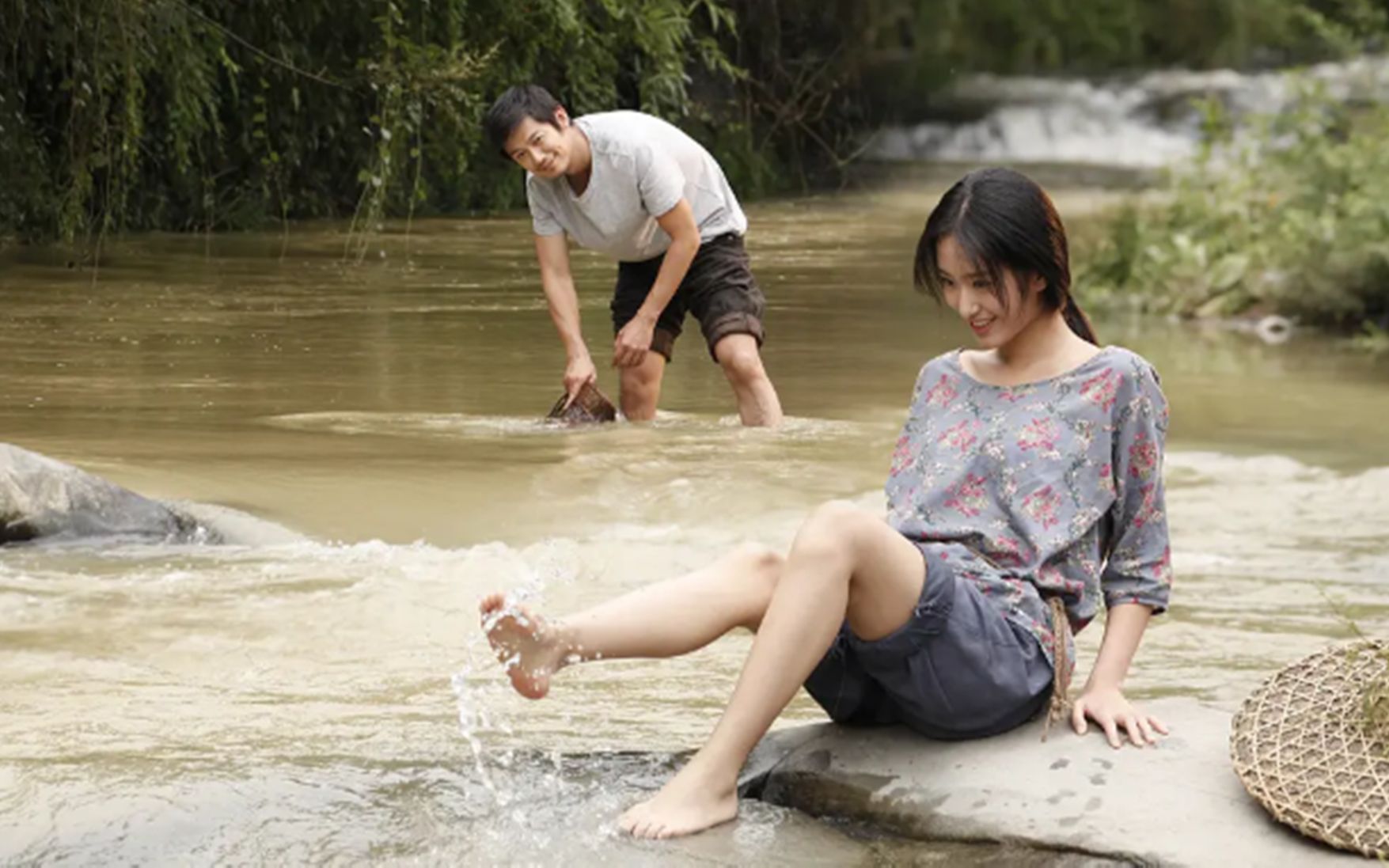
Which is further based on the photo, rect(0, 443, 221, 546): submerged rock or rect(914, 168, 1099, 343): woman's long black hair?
rect(0, 443, 221, 546): submerged rock

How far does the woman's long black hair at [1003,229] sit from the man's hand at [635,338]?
143 inches

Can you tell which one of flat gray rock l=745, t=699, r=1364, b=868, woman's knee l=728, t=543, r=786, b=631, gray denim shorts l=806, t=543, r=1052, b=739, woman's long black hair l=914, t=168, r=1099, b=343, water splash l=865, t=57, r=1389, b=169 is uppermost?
woman's long black hair l=914, t=168, r=1099, b=343

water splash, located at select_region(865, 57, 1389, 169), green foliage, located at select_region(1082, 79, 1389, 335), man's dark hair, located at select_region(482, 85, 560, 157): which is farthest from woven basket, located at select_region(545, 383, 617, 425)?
water splash, located at select_region(865, 57, 1389, 169)

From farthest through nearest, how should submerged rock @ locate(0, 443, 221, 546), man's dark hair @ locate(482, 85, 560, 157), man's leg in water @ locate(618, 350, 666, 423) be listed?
1. man's leg in water @ locate(618, 350, 666, 423)
2. man's dark hair @ locate(482, 85, 560, 157)
3. submerged rock @ locate(0, 443, 221, 546)

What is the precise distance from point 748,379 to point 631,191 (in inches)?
32.6

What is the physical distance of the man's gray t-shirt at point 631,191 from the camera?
22.6 feet

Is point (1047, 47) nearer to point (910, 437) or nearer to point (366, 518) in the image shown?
point (366, 518)

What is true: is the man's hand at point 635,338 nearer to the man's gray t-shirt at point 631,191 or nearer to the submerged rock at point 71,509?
the man's gray t-shirt at point 631,191

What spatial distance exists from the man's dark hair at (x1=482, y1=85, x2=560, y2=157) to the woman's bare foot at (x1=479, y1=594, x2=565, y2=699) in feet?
11.5

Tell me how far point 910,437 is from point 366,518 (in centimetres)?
267

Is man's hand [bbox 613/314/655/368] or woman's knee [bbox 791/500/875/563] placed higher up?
woman's knee [bbox 791/500/875/563]

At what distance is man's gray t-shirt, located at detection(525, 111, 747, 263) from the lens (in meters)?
6.89

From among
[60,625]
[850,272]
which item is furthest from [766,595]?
[850,272]

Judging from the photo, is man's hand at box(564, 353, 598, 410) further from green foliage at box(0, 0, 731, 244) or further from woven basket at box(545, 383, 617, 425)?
green foliage at box(0, 0, 731, 244)
